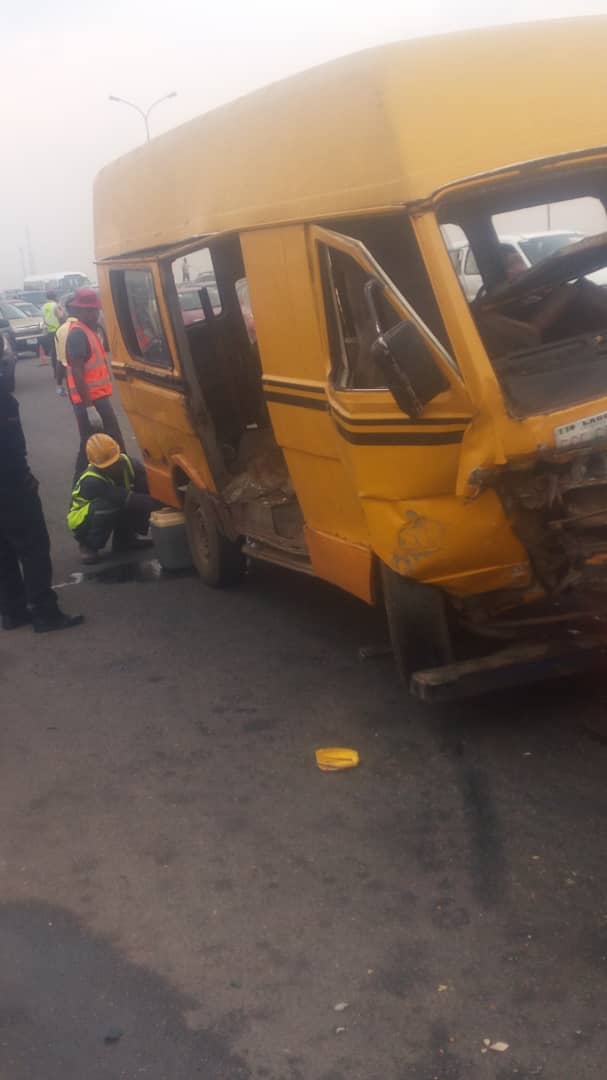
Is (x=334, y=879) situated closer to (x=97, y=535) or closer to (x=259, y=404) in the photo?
(x=259, y=404)

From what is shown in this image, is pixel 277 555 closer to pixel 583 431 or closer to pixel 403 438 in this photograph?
pixel 403 438

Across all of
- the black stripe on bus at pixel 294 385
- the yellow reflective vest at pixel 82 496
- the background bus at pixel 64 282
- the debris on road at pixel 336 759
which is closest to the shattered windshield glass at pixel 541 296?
the black stripe on bus at pixel 294 385

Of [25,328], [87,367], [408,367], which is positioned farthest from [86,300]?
[25,328]

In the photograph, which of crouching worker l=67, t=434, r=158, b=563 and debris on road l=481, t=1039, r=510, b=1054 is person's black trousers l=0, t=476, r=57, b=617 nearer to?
crouching worker l=67, t=434, r=158, b=563

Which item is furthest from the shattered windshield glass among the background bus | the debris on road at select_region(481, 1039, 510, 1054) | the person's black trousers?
the background bus

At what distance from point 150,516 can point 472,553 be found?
178 inches

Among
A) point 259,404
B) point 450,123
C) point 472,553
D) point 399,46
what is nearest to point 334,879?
point 472,553

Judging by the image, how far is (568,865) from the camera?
14.0 feet

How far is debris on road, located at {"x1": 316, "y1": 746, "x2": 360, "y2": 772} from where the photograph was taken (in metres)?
5.31

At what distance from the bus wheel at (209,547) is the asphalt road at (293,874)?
46.8 inches

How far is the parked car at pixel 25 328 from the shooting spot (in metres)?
34.8

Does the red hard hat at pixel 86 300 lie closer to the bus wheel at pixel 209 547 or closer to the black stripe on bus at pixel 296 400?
the bus wheel at pixel 209 547

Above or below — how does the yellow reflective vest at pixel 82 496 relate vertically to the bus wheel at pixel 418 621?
above

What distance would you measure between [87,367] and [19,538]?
12.5ft
